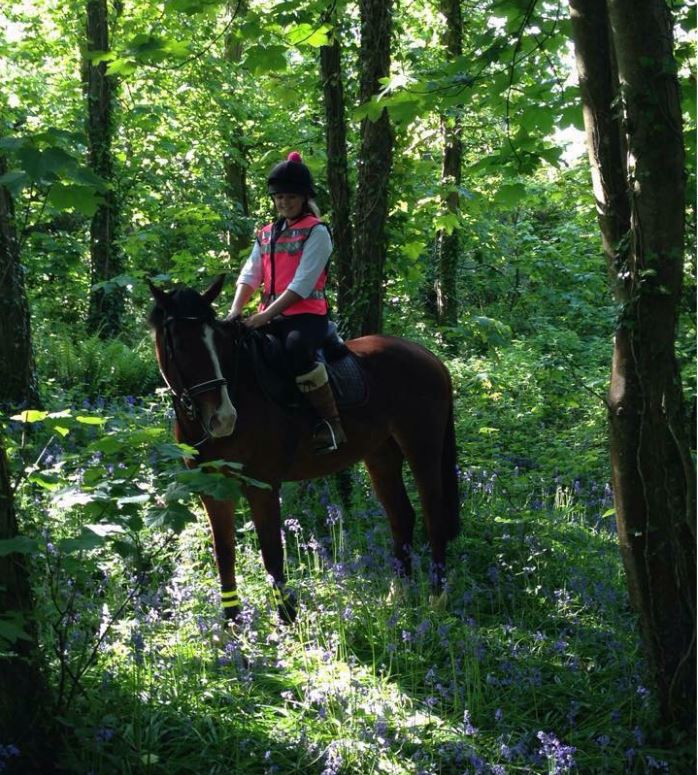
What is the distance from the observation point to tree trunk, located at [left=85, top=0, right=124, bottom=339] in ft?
48.4

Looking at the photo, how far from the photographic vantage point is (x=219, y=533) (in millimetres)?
5324

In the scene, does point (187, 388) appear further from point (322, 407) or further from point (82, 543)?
point (82, 543)

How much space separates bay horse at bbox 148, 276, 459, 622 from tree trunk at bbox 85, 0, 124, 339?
924 centimetres

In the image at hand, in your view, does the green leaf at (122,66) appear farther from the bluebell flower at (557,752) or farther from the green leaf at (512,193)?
the bluebell flower at (557,752)

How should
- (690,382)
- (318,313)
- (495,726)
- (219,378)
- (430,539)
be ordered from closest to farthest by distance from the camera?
(495,726), (219,378), (318,313), (430,539), (690,382)

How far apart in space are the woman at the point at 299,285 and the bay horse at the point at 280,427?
16 centimetres

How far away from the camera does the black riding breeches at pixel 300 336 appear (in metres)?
5.54

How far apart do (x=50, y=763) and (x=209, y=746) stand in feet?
2.32

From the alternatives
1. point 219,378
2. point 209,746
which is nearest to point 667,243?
point 219,378

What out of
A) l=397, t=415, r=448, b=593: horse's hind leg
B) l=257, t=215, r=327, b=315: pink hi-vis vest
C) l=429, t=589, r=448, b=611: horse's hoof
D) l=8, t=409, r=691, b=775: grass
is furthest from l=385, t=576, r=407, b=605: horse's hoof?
l=257, t=215, r=327, b=315: pink hi-vis vest

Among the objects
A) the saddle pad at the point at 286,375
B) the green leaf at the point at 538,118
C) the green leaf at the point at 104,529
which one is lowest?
the green leaf at the point at 104,529

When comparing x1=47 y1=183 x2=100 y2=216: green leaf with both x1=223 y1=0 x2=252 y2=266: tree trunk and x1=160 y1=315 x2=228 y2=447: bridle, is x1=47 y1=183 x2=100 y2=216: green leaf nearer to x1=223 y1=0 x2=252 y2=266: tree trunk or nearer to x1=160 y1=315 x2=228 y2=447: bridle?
x1=160 y1=315 x2=228 y2=447: bridle

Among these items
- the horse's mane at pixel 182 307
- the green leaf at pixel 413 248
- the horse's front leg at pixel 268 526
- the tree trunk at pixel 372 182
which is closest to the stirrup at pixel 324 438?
the horse's front leg at pixel 268 526

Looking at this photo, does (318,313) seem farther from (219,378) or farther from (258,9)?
(258,9)
